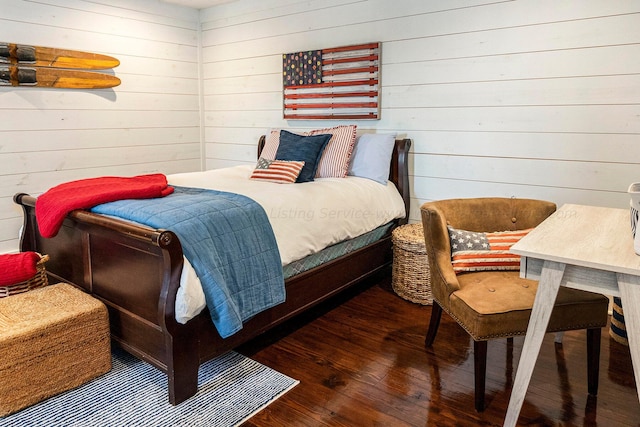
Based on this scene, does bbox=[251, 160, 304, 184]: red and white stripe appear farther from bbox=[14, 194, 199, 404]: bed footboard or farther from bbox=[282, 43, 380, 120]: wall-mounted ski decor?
bbox=[14, 194, 199, 404]: bed footboard

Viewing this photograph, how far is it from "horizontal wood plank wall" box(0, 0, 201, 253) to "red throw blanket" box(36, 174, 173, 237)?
1260 mm

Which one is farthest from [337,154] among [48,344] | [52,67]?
[52,67]

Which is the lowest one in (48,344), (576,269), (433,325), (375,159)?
(433,325)

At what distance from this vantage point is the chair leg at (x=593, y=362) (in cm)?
206

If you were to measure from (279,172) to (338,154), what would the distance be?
0.51 metres

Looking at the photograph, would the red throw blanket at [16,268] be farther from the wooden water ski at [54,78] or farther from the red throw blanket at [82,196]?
the wooden water ski at [54,78]

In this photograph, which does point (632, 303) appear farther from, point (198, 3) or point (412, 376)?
point (198, 3)

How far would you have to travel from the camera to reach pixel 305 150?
11.1 ft

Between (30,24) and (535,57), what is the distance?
3565mm

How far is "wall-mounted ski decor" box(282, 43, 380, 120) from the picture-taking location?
12.0 feet

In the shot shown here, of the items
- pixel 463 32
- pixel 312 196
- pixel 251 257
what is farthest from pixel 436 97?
pixel 251 257

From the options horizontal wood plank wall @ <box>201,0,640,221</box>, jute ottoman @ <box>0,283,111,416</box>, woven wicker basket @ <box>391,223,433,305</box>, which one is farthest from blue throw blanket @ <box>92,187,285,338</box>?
horizontal wood plank wall @ <box>201,0,640,221</box>

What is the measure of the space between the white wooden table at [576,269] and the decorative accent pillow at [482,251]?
49 centimetres

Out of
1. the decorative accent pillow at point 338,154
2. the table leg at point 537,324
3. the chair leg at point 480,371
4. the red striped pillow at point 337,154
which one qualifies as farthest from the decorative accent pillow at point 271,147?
the table leg at point 537,324
